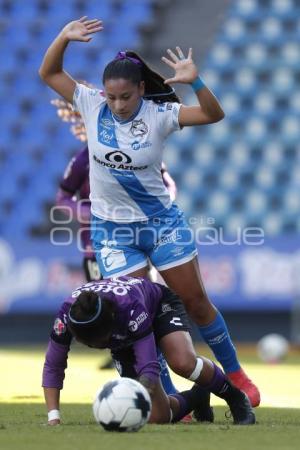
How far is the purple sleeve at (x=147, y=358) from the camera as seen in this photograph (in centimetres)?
514

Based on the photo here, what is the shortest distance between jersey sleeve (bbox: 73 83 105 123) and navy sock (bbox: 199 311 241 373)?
135 cm

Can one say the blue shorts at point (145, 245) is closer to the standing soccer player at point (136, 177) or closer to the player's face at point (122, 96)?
the standing soccer player at point (136, 177)

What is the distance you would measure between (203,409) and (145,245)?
959mm

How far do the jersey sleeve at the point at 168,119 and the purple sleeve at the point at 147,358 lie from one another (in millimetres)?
1246

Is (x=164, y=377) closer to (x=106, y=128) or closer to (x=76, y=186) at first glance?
(x=106, y=128)

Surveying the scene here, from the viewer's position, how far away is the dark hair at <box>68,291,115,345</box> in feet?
16.0

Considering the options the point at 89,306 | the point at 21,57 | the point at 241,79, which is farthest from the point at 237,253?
the point at 89,306

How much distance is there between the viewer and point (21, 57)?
18.2 meters

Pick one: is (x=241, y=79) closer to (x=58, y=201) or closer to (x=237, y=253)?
(x=237, y=253)

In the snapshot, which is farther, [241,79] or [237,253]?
[241,79]

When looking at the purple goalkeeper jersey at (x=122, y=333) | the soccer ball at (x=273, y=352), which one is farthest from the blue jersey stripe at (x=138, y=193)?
the soccer ball at (x=273, y=352)

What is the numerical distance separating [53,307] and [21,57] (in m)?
5.43

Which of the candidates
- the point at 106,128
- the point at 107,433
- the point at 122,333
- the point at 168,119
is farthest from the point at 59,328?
the point at 168,119

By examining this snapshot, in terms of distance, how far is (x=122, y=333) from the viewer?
5.14 m
